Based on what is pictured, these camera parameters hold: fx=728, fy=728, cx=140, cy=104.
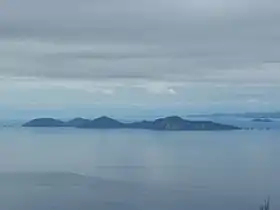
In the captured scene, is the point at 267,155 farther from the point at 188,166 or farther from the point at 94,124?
the point at 94,124

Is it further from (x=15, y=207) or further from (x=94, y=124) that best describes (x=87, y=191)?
(x=94, y=124)

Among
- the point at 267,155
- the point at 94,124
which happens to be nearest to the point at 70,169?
the point at 267,155

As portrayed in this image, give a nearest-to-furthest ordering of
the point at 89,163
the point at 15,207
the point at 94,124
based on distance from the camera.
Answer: the point at 15,207 → the point at 89,163 → the point at 94,124

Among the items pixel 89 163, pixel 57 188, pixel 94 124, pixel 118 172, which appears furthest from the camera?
pixel 94 124

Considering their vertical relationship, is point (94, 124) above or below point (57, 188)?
above

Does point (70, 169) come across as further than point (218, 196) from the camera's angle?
Yes

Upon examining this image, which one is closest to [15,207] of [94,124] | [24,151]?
[24,151]
